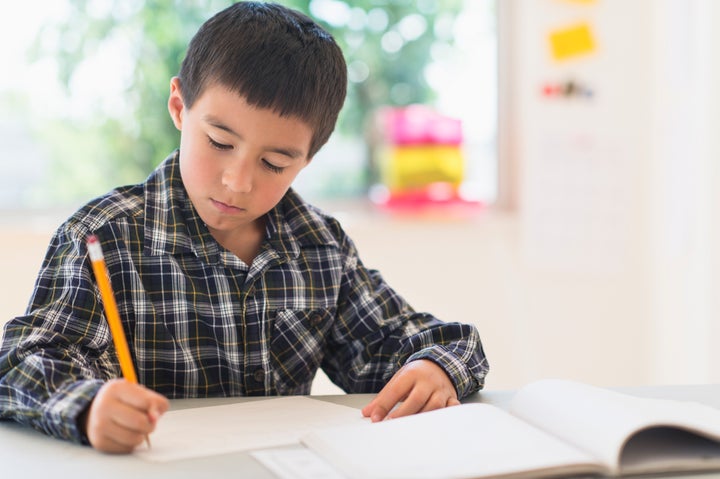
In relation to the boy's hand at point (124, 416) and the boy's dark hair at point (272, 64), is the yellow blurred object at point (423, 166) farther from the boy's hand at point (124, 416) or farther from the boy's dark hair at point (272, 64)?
the boy's hand at point (124, 416)

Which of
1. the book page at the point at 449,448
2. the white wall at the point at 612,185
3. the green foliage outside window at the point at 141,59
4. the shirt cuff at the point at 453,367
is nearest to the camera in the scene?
the book page at the point at 449,448

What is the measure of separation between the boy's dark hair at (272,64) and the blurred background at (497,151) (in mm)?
1244

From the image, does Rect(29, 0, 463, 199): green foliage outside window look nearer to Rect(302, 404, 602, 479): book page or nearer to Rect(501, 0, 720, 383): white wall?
Rect(501, 0, 720, 383): white wall

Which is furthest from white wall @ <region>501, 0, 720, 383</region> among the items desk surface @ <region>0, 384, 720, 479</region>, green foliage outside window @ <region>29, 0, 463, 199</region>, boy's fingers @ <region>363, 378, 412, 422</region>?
desk surface @ <region>0, 384, 720, 479</region>

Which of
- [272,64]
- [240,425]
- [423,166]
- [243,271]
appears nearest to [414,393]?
[240,425]

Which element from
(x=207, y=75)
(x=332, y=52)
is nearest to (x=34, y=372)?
(x=207, y=75)

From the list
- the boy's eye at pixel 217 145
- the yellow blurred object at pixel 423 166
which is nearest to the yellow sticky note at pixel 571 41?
the yellow blurred object at pixel 423 166

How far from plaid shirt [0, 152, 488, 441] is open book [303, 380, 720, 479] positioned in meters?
0.21

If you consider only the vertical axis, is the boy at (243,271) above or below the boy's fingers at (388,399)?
above

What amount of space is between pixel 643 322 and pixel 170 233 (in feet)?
5.75

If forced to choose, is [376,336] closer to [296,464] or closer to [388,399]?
[388,399]

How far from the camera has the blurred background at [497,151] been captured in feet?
7.64

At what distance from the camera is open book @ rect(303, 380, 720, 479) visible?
73 centimetres

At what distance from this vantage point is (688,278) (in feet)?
7.89
